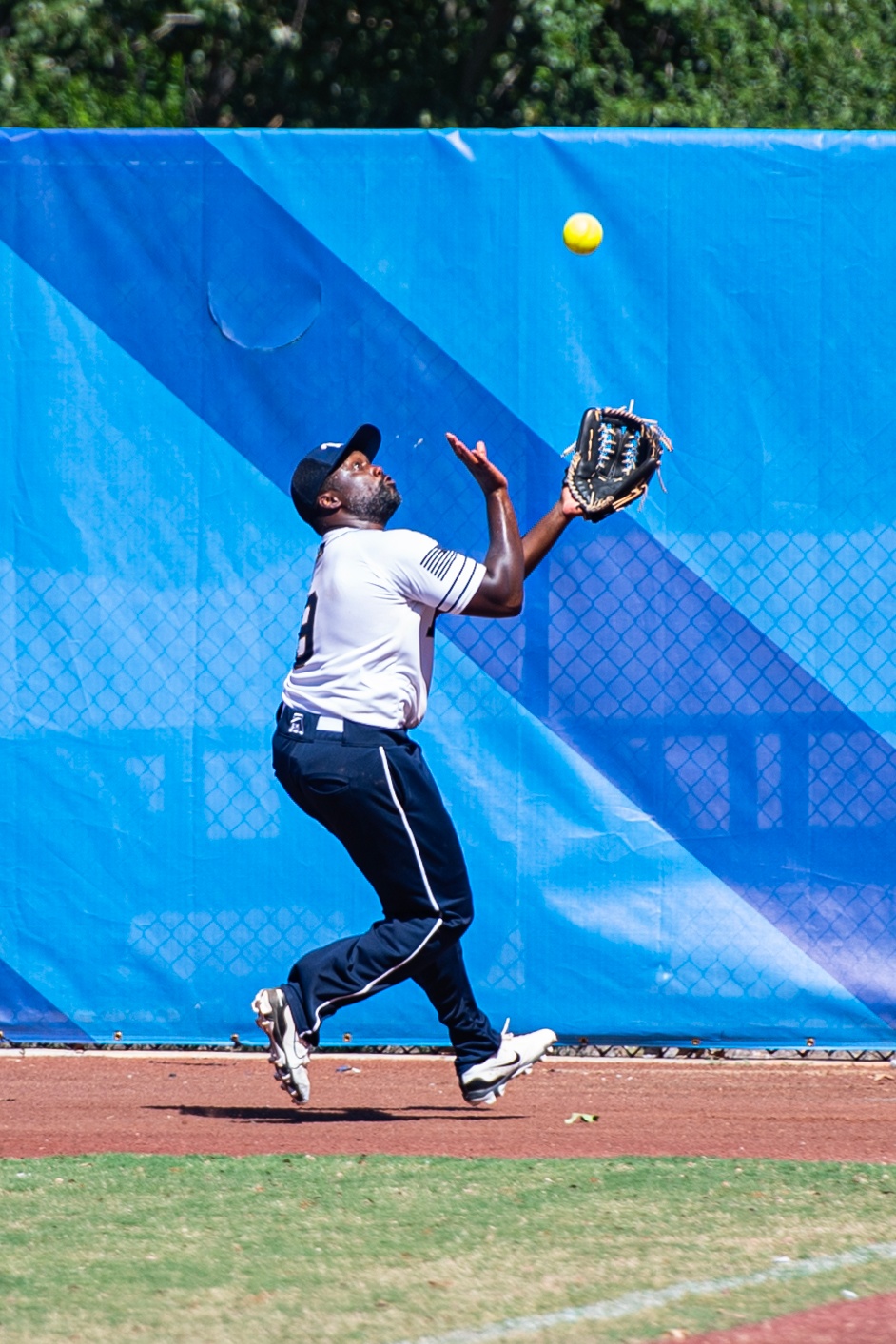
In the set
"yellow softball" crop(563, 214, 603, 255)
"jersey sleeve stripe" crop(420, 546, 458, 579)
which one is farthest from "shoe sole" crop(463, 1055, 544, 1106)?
"yellow softball" crop(563, 214, 603, 255)

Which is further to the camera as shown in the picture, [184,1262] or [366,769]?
[366,769]

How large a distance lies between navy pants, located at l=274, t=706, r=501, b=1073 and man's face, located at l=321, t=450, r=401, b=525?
0.64 m

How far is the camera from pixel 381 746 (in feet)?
15.3

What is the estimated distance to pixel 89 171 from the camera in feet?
18.6

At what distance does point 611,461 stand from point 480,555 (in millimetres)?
837

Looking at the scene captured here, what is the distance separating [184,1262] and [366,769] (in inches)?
62.7

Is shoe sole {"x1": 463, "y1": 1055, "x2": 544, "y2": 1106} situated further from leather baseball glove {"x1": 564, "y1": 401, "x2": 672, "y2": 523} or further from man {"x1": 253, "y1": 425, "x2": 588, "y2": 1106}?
leather baseball glove {"x1": 564, "y1": 401, "x2": 672, "y2": 523}

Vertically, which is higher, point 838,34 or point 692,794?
point 838,34

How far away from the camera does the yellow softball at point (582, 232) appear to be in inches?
217

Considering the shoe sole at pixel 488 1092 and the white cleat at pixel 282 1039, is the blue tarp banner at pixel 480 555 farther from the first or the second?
the white cleat at pixel 282 1039

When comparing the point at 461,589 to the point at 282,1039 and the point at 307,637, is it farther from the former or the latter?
the point at 282,1039

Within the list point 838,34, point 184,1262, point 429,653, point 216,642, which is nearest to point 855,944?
point 429,653

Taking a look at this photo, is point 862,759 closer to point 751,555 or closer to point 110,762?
point 751,555

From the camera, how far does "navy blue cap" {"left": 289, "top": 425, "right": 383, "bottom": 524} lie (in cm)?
497
